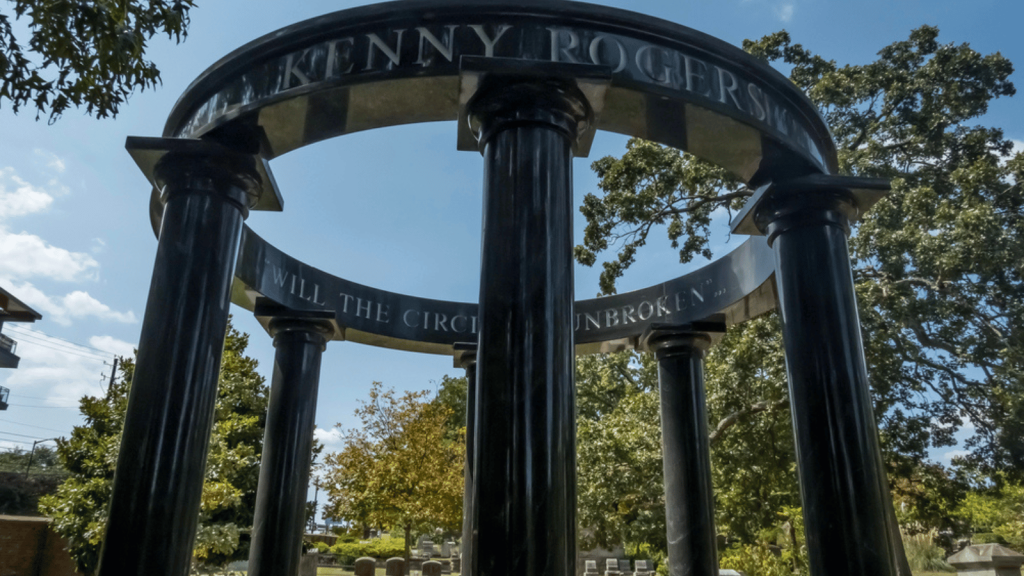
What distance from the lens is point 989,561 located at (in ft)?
62.4

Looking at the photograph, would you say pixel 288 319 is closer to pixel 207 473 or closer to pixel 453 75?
pixel 453 75

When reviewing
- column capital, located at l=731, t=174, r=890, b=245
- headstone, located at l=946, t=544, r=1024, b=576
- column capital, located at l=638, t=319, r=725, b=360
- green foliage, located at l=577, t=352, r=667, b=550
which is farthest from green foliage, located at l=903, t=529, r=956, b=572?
column capital, located at l=731, t=174, r=890, b=245

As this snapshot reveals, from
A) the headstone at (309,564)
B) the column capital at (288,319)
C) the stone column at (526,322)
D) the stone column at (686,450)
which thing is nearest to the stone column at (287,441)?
the column capital at (288,319)

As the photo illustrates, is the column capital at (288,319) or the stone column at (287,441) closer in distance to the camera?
the stone column at (287,441)

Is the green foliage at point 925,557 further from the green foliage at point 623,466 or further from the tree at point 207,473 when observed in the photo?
the tree at point 207,473

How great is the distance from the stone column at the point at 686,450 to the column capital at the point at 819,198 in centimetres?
473

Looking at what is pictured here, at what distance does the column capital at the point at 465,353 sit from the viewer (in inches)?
573

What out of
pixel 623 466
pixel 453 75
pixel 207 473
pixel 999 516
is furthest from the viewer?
pixel 999 516

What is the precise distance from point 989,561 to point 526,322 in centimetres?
2018

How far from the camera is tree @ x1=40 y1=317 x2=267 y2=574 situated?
2238 cm

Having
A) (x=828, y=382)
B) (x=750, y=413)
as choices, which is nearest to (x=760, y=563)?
(x=750, y=413)

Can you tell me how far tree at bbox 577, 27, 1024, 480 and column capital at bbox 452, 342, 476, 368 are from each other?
8.36 metres

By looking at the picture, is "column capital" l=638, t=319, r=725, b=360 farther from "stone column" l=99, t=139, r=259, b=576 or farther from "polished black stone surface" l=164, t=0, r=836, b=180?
"stone column" l=99, t=139, r=259, b=576

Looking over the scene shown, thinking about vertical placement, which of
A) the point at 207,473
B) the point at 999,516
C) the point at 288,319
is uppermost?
the point at 288,319
